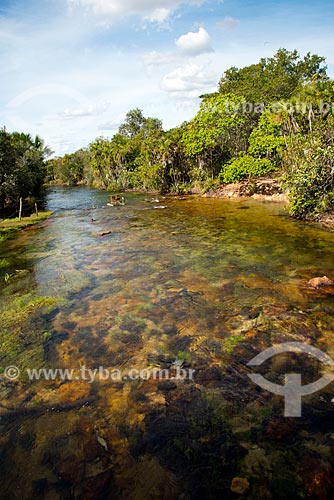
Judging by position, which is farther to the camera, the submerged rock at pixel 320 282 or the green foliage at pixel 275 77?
the green foliage at pixel 275 77

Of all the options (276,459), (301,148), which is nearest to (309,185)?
(301,148)

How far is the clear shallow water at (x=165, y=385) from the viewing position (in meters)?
3.59

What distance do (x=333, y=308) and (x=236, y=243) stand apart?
6164 millimetres

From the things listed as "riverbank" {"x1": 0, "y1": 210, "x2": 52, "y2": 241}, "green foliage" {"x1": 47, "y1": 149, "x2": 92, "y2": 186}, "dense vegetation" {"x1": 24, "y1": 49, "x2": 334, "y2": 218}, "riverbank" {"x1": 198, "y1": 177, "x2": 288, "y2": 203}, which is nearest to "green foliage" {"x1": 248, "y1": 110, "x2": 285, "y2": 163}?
"dense vegetation" {"x1": 24, "y1": 49, "x2": 334, "y2": 218}

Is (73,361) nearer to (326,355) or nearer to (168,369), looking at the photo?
(168,369)

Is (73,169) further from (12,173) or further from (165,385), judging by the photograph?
(165,385)

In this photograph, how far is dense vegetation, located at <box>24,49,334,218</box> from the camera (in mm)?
14883

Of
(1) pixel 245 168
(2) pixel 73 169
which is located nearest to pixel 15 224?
(1) pixel 245 168

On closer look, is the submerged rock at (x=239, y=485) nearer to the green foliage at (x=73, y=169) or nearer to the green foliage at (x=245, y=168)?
the green foliage at (x=245, y=168)

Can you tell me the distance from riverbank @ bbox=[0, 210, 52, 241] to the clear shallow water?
6.48m

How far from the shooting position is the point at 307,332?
6109 mm

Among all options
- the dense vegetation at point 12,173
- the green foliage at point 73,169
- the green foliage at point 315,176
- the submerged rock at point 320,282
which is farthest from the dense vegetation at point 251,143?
the green foliage at point 73,169

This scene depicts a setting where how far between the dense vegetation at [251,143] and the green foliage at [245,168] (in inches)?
3.3

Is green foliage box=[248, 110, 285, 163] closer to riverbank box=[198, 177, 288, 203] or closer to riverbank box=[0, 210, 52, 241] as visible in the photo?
riverbank box=[198, 177, 288, 203]
